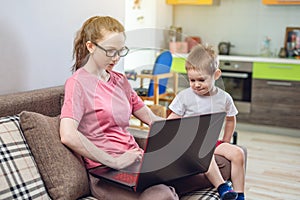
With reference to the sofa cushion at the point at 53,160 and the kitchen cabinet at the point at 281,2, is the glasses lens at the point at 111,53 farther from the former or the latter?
the kitchen cabinet at the point at 281,2

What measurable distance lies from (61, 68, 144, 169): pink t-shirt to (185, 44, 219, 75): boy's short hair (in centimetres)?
39

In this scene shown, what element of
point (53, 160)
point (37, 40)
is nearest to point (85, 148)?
point (53, 160)

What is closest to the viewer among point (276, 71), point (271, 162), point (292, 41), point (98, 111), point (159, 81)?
point (98, 111)

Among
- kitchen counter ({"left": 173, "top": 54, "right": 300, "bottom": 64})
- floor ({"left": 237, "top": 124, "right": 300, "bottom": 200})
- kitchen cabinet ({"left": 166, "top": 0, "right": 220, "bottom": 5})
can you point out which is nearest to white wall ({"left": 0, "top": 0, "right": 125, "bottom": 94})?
floor ({"left": 237, "top": 124, "right": 300, "bottom": 200})

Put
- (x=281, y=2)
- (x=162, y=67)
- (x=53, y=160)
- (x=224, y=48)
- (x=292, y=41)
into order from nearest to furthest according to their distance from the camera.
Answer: (x=53, y=160) → (x=162, y=67) → (x=281, y=2) → (x=292, y=41) → (x=224, y=48)

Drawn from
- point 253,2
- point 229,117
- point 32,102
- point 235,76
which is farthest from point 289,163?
point 32,102

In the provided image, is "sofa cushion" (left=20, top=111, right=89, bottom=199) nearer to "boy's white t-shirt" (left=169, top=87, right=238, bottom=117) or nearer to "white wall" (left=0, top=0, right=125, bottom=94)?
"white wall" (left=0, top=0, right=125, bottom=94)

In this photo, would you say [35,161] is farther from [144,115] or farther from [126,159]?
[144,115]

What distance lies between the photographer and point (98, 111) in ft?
6.43

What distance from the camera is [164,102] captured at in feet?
8.91

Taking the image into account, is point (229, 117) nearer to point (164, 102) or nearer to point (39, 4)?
point (164, 102)

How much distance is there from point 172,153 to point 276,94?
11.4 feet

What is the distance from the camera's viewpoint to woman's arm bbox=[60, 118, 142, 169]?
73.0 inches

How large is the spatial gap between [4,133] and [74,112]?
0.29 m
